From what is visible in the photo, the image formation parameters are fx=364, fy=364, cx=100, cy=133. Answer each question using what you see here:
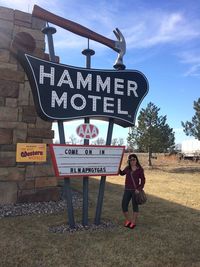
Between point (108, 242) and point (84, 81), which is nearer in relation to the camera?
point (108, 242)

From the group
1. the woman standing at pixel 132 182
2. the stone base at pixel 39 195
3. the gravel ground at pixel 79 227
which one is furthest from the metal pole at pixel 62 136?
the stone base at pixel 39 195

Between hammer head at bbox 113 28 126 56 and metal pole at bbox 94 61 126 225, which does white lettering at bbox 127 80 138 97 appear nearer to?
metal pole at bbox 94 61 126 225

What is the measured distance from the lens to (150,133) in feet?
97.2

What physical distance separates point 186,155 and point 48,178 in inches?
1542

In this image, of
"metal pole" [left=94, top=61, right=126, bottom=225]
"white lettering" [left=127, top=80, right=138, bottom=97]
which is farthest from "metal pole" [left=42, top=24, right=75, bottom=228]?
"white lettering" [left=127, top=80, right=138, bottom=97]

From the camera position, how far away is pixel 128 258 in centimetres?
611

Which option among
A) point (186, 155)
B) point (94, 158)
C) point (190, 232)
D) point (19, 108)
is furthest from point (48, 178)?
point (186, 155)

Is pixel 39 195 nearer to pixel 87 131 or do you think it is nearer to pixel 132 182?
pixel 87 131

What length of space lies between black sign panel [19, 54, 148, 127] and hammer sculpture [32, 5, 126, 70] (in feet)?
1.81

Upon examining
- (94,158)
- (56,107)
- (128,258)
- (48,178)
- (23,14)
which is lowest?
(128,258)

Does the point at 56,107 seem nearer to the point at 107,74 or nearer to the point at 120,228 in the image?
the point at 107,74

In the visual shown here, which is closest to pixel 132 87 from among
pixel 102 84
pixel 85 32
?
pixel 102 84

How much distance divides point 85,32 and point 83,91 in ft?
4.93

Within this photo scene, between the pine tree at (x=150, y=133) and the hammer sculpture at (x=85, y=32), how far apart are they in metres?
21.0
